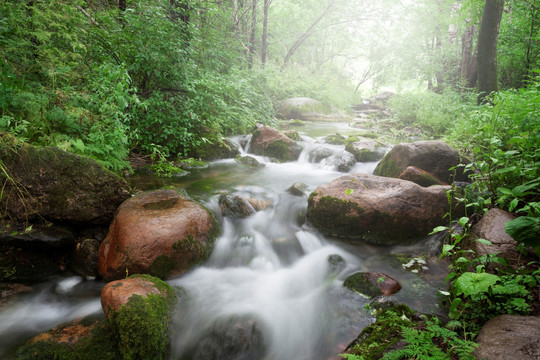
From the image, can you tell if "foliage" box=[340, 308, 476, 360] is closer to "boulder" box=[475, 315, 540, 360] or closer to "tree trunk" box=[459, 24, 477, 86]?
"boulder" box=[475, 315, 540, 360]

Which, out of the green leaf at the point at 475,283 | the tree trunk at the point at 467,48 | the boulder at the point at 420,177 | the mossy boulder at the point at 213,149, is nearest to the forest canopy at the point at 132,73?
the tree trunk at the point at 467,48

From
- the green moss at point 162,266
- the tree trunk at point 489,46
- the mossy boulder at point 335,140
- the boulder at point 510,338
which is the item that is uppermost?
the tree trunk at point 489,46

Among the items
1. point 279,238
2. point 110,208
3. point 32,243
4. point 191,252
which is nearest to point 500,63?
point 279,238

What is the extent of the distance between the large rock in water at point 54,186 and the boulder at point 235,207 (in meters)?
1.80

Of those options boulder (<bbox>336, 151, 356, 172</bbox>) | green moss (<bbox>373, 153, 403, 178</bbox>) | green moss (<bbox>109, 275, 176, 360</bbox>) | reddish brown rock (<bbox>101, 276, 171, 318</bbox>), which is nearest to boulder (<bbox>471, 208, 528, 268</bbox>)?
green moss (<bbox>373, 153, 403, 178</bbox>)

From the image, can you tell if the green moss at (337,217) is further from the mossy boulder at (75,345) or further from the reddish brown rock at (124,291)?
the mossy boulder at (75,345)

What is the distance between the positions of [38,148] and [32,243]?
1258 mm

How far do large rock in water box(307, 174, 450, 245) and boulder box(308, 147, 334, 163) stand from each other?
152 inches

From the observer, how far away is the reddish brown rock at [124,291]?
262cm

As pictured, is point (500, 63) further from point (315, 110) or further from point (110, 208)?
point (110, 208)

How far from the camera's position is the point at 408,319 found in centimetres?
265

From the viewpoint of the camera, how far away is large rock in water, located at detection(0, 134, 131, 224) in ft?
11.6

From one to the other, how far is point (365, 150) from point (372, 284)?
569 centimetres

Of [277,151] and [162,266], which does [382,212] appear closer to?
[162,266]
